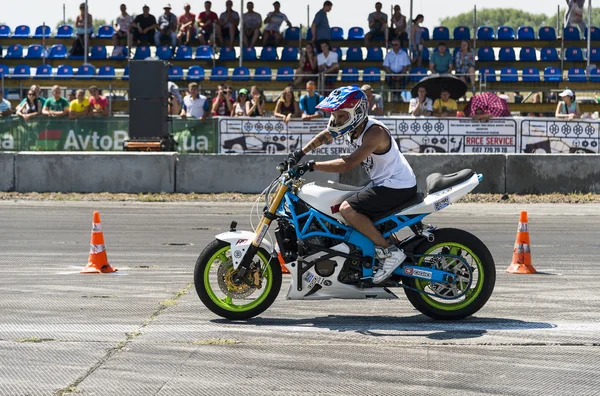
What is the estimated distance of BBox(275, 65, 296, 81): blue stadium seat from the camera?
29.5 metres

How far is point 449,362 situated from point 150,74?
17.5 meters

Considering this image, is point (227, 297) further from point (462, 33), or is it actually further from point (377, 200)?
point (462, 33)

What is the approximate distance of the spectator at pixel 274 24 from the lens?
3231 cm

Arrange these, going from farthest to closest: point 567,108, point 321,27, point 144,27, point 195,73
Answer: point 144,27
point 321,27
point 195,73
point 567,108

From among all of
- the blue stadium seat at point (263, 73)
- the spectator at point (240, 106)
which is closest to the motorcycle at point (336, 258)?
the spectator at point (240, 106)

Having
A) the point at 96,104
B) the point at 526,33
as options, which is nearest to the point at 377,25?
the point at 526,33

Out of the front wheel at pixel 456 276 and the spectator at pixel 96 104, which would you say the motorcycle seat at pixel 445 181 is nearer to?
the front wheel at pixel 456 276

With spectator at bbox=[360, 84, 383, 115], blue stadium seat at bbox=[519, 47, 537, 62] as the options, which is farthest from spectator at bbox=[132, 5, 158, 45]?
blue stadium seat at bbox=[519, 47, 537, 62]

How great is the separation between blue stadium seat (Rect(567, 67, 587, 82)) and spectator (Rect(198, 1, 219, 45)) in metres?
10.6

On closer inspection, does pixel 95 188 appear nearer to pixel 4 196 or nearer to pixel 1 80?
pixel 4 196

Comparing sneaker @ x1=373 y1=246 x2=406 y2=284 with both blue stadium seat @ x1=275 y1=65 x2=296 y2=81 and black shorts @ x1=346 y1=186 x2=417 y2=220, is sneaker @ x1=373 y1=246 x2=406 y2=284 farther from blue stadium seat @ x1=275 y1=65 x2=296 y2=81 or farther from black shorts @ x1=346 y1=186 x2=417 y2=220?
blue stadium seat @ x1=275 y1=65 x2=296 y2=81

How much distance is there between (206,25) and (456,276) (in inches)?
992

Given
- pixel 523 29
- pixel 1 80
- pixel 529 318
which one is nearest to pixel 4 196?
pixel 1 80

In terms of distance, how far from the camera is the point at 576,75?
29.2 meters
